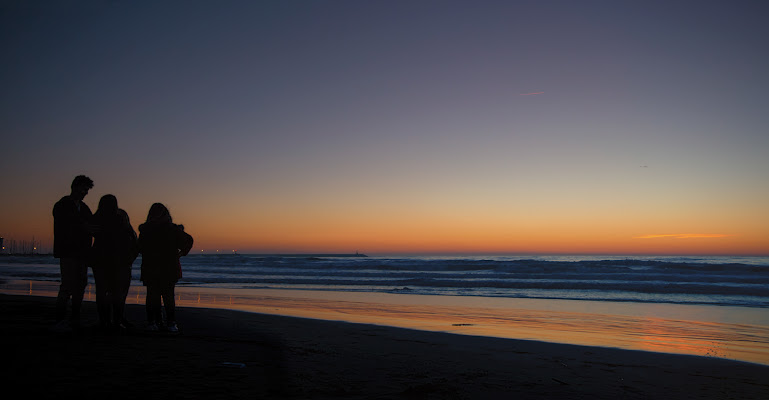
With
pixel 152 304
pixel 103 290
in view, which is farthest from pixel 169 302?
pixel 103 290

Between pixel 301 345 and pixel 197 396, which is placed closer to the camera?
pixel 197 396

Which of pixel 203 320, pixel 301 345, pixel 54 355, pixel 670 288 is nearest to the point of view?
pixel 54 355

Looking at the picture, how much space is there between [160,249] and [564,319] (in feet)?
28.0

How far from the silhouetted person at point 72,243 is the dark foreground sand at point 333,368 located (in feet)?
1.58

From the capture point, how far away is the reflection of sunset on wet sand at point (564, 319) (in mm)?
7992

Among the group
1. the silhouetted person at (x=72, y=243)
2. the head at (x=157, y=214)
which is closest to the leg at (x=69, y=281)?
the silhouetted person at (x=72, y=243)

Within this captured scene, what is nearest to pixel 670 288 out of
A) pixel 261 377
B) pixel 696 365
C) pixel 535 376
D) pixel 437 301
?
pixel 437 301

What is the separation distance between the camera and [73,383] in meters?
3.59

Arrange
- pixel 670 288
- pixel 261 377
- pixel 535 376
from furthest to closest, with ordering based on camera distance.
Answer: pixel 670 288 → pixel 535 376 → pixel 261 377

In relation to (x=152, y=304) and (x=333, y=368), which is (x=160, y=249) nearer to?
(x=152, y=304)

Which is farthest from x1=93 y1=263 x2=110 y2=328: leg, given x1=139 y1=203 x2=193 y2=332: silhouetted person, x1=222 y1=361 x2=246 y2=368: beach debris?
x1=222 y1=361 x2=246 y2=368: beach debris

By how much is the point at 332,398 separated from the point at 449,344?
144 inches

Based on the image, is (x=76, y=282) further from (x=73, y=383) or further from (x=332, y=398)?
(x=332, y=398)

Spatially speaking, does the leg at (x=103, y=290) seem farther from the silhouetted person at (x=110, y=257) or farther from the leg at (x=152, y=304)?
the leg at (x=152, y=304)
